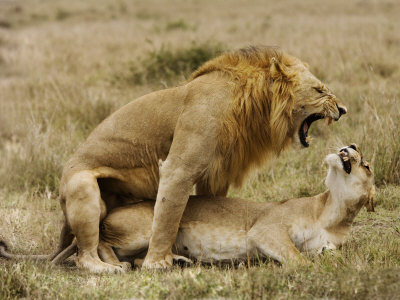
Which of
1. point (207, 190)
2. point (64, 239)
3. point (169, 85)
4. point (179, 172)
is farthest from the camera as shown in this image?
point (169, 85)

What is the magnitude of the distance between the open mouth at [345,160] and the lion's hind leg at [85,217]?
6.22 ft

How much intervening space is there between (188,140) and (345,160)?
1219 millimetres

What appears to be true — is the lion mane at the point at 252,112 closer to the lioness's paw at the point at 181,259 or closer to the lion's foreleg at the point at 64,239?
the lioness's paw at the point at 181,259

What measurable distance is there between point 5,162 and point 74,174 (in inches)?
129

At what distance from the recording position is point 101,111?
9352 mm

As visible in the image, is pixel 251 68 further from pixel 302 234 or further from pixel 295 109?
pixel 302 234

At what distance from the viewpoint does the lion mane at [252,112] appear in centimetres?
518

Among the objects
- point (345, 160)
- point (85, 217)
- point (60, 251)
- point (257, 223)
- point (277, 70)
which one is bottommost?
point (60, 251)

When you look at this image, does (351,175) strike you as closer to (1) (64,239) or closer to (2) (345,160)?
(2) (345,160)

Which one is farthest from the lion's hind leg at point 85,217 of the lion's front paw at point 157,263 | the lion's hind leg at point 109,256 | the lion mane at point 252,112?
the lion mane at point 252,112

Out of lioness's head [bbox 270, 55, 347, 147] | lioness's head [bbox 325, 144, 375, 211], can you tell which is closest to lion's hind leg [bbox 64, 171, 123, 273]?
lioness's head [bbox 270, 55, 347, 147]

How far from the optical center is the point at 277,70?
5.21 m

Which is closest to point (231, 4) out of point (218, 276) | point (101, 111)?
point (101, 111)

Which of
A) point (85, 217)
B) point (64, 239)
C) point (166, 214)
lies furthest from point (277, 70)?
point (64, 239)
